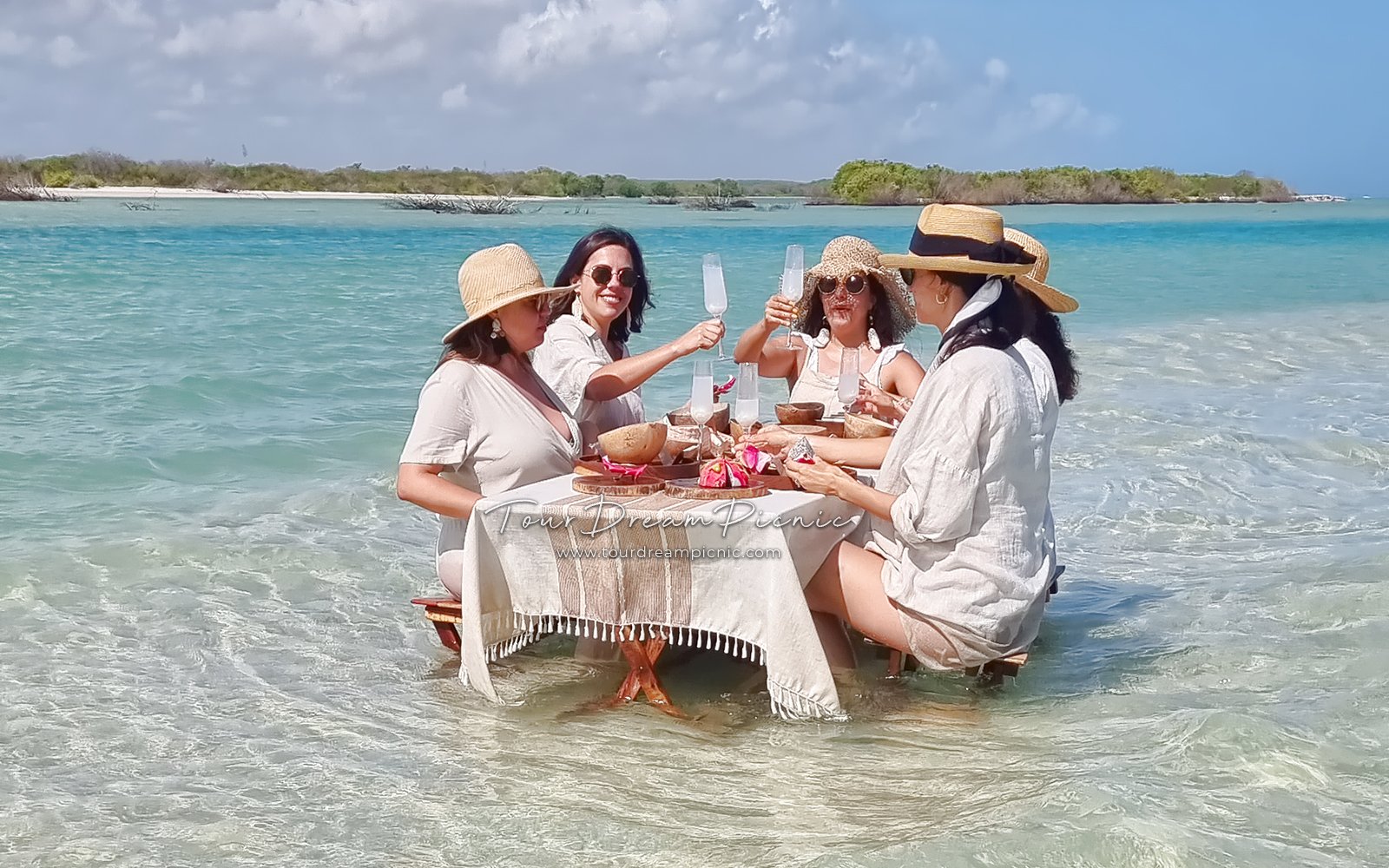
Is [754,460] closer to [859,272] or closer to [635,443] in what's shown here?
[635,443]

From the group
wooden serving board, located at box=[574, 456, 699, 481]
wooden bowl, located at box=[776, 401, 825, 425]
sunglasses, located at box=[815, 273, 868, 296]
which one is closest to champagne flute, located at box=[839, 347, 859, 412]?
wooden bowl, located at box=[776, 401, 825, 425]

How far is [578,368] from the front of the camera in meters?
5.42

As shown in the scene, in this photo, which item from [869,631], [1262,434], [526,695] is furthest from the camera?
[1262,434]

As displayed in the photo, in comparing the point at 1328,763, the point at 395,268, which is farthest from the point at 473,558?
the point at 395,268

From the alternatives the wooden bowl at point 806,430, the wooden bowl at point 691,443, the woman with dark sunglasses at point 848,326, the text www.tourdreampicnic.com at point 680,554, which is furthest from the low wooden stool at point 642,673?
the woman with dark sunglasses at point 848,326

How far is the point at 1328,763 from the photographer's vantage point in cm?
411

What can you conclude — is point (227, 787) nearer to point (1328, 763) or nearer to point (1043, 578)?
point (1043, 578)

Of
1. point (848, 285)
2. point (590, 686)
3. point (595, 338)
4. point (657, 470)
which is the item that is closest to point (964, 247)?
point (657, 470)

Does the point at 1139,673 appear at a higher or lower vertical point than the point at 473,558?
lower

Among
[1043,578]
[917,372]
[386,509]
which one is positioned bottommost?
[386,509]

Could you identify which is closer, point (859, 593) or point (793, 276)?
point (859, 593)

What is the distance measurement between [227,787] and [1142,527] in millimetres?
5275

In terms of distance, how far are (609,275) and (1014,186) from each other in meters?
86.6

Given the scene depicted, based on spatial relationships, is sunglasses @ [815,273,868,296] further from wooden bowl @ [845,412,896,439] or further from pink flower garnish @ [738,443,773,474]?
pink flower garnish @ [738,443,773,474]
